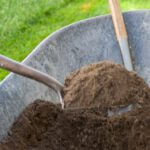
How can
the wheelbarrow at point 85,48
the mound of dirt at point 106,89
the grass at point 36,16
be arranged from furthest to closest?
the grass at point 36,16 → the wheelbarrow at point 85,48 → the mound of dirt at point 106,89

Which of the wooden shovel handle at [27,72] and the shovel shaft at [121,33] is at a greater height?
the shovel shaft at [121,33]

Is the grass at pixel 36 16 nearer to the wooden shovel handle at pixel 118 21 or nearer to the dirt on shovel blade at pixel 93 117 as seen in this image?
the wooden shovel handle at pixel 118 21

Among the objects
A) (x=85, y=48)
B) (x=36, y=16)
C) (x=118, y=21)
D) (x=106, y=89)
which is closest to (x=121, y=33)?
(x=118, y=21)

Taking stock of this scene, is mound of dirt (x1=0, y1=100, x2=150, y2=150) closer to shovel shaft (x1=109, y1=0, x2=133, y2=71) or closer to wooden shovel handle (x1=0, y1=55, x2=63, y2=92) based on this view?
wooden shovel handle (x1=0, y1=55, x2=63, y2=92)

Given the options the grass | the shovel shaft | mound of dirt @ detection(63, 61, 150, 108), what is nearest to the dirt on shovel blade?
mound of dirt @ detection(63, 61, 150, 108)

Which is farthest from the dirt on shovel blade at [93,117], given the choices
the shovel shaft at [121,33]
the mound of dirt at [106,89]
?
the shovel shaft at [121,33]

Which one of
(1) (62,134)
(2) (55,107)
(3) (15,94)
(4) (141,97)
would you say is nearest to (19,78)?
(3) (15,94)
